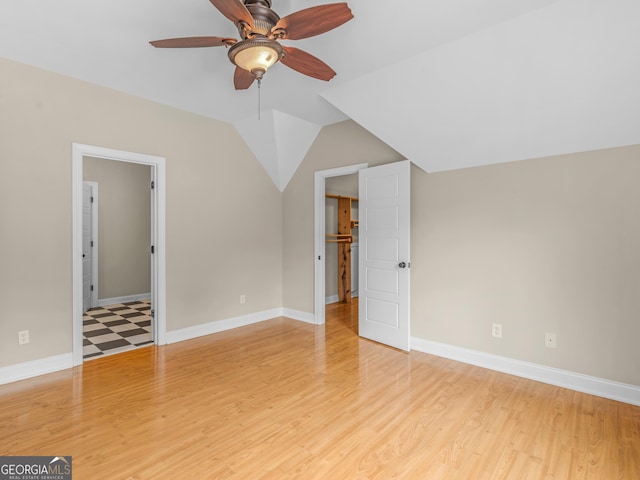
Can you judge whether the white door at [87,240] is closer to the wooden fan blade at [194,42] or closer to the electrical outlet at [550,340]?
the wooden fan blade at [194,42]

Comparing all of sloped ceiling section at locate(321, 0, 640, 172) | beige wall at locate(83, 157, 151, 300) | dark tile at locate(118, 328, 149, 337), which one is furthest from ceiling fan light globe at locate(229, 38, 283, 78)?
beige wall at locate(83, 157, 151, 300)

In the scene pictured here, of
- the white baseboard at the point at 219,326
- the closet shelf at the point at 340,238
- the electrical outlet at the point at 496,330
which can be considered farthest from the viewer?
the closet shelf at the point at 340,238

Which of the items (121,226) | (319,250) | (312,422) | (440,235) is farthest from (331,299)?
(121,226)

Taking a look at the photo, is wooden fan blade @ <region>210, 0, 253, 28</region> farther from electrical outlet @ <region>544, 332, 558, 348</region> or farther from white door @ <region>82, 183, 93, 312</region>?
white door @ <region>82, 183, 93, 312</region>

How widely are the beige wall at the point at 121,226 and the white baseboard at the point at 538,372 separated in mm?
4897

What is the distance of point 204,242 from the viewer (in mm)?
4125

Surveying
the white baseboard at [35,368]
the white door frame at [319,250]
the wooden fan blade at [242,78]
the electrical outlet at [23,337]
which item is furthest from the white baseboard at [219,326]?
the wooden fan blade at [242,78]

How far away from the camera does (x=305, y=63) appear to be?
2.11m

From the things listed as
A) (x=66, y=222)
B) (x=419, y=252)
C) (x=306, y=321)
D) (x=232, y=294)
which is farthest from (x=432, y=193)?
(x=66, y=222)

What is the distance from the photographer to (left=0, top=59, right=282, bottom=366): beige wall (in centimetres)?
283

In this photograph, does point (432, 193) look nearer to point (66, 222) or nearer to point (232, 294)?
point (232, 294)

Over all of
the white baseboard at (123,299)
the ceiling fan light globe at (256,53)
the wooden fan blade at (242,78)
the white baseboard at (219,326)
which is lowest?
the white baseboard at (219,326)

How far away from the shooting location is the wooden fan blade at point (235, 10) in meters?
1.54

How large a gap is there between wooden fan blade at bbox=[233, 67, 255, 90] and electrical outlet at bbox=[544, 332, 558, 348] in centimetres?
304
